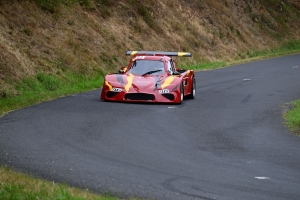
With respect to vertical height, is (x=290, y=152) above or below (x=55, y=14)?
below

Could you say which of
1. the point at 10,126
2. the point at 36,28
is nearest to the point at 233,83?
the point at 36,28

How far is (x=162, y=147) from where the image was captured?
14.0 meters

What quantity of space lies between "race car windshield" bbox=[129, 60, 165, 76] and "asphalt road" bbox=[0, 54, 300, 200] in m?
1.22

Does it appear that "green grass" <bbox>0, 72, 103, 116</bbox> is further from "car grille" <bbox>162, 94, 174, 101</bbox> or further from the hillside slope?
"car grille" <bbox>162, 94, 174, 101</bbox>

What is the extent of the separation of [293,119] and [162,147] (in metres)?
5.19

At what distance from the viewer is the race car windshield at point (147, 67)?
2244cm

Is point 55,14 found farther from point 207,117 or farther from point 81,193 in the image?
point 81,193

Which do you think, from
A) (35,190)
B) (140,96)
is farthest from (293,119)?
(35,190)

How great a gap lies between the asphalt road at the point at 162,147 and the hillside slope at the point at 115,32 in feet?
15.0

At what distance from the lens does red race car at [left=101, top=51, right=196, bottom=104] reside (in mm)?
21219

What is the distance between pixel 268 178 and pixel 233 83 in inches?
677

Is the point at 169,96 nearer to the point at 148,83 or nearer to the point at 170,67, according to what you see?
the point at 148,83

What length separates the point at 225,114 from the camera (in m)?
19.5

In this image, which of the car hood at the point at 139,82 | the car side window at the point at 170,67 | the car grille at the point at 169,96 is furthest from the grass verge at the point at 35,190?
the car side window at the point at 170,67
